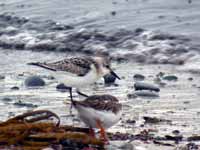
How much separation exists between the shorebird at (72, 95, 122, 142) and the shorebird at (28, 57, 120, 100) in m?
0.94

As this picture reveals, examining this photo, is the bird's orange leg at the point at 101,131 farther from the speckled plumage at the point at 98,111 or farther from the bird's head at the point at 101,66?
the bird's head at the point at 101,66

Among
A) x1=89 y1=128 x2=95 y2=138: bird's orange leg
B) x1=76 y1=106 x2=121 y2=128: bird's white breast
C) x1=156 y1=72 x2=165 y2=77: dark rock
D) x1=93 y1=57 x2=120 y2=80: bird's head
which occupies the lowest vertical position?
x1=156 y1=72 x2=165 y2=77: dark rock

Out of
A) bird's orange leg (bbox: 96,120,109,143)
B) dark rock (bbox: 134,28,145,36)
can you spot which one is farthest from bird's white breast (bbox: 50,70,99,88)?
dark rock (bbox: 134,28,145,36)

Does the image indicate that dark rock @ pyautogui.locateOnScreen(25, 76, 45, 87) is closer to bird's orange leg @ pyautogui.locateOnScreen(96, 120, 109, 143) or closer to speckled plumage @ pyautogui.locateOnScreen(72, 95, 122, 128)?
speckled plumage @ pyautogui.locateOnScreen(72, 95, 122, 128)

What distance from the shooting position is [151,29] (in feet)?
43.1

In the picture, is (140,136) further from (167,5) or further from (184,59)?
(167,5)

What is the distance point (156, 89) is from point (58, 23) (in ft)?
22.5

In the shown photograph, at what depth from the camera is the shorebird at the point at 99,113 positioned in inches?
222

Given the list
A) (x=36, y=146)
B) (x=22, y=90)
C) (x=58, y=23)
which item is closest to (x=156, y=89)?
(x=22, y=90)

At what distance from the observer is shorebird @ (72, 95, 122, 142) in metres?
5.64

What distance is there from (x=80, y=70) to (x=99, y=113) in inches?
45.3

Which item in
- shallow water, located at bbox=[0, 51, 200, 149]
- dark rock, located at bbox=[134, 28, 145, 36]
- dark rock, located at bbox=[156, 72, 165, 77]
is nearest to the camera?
shallow water, located at bbox=[0, 51, 200, 149]

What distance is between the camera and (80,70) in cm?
672

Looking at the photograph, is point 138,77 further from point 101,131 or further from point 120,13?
point 120,13
